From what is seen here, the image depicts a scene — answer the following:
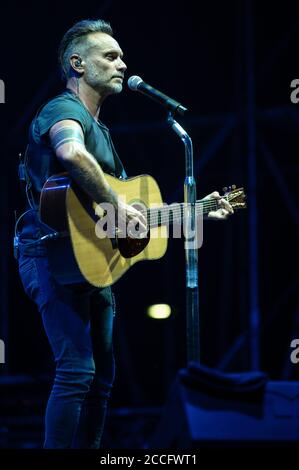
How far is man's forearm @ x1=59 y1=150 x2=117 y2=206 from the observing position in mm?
3361

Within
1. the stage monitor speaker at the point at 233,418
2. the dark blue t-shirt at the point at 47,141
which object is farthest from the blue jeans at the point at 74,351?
the stage monitor speaker at the point at 233,418

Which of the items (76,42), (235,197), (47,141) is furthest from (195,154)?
(47,141)

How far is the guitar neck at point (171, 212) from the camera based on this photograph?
4.01 metres

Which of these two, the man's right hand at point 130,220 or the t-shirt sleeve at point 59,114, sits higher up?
the t-shirt sleeve at point 59,114

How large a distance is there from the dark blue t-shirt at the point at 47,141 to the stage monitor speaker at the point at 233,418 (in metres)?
1.21

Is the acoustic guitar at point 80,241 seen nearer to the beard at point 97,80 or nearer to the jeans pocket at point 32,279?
the jeans pocket at point 32,279

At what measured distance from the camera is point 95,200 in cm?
349

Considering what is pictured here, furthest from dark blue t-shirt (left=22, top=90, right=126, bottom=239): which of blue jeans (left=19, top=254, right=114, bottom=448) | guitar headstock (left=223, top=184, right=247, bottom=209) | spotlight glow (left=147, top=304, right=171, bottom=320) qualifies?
spotlight glow (left=147, top=304, right=171, bottom=320)

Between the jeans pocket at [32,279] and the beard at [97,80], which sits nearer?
the jeans pocket at [32,279]

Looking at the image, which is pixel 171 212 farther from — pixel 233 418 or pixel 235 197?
pixel 233 418

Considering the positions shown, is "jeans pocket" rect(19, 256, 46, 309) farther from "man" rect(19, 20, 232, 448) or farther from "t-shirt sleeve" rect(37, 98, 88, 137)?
"t-shirt sleeve" rect(37, 98, 88, 137)

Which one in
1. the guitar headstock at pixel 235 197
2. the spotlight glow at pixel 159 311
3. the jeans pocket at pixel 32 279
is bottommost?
the spotlight glow at pixel 159 311

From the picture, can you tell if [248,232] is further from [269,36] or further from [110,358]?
[110,358]
